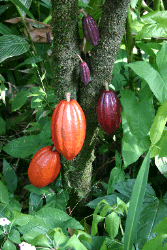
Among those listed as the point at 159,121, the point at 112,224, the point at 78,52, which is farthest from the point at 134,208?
the point at 78,52

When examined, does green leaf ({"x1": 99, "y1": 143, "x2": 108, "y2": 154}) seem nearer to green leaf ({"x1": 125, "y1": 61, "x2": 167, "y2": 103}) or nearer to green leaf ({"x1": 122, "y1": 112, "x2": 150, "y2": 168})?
green leaf ({"x1": 122, "y1": 112, "x2": 150, "y2": 168})

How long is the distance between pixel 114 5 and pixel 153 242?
779 mm

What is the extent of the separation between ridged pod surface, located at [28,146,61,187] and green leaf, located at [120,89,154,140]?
37cm

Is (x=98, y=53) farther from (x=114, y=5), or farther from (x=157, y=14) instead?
(x=157, y=14)

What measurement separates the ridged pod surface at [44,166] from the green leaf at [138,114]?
1.23 ft

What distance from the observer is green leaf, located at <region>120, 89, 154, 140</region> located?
93cm

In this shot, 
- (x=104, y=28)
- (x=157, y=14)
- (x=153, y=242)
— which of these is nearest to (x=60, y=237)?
(x=153, y=242)

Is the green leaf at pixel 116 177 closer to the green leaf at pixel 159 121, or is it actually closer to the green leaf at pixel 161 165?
the green leaf at pixel 161 165

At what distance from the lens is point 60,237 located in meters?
0.62

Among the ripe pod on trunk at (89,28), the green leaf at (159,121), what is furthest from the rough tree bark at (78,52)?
the green leaf at (159,121)

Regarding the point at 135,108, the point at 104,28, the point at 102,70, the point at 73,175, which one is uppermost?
the point at 104,28

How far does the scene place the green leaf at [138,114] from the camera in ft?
3.05

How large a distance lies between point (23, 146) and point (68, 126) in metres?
0.43

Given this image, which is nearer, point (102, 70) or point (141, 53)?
point (102, 70)
